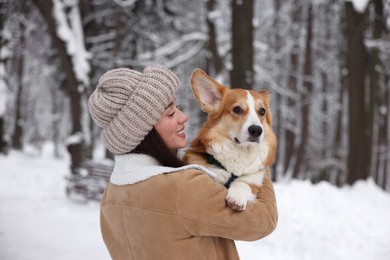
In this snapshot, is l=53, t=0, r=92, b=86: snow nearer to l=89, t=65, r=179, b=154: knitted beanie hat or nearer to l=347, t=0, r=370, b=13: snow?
l=347, t=0, r=370, b=13: snow

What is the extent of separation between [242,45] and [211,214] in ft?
20.4

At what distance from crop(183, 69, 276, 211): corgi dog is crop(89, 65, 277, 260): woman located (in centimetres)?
35

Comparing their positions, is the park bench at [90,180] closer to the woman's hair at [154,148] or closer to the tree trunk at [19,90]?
the woman's hair at [154,148]

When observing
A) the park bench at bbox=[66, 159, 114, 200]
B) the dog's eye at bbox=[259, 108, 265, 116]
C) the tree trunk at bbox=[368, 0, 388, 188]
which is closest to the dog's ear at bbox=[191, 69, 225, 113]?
the dog's eye at bbox=[259, 108, 265, 116]

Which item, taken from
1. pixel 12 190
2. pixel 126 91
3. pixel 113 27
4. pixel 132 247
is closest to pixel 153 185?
pixel 132 247

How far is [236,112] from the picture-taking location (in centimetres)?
267

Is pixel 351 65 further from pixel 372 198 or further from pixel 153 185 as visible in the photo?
pixel 153 185

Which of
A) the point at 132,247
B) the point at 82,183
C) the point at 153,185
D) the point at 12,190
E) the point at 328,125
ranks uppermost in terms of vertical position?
the point at 153,185

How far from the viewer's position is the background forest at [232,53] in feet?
32.0

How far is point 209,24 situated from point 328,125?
1815cm

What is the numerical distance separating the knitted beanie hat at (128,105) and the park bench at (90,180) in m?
6.97

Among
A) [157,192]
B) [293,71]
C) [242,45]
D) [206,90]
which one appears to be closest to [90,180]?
[242,45]

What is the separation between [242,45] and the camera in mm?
7691

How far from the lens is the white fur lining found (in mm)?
1919
